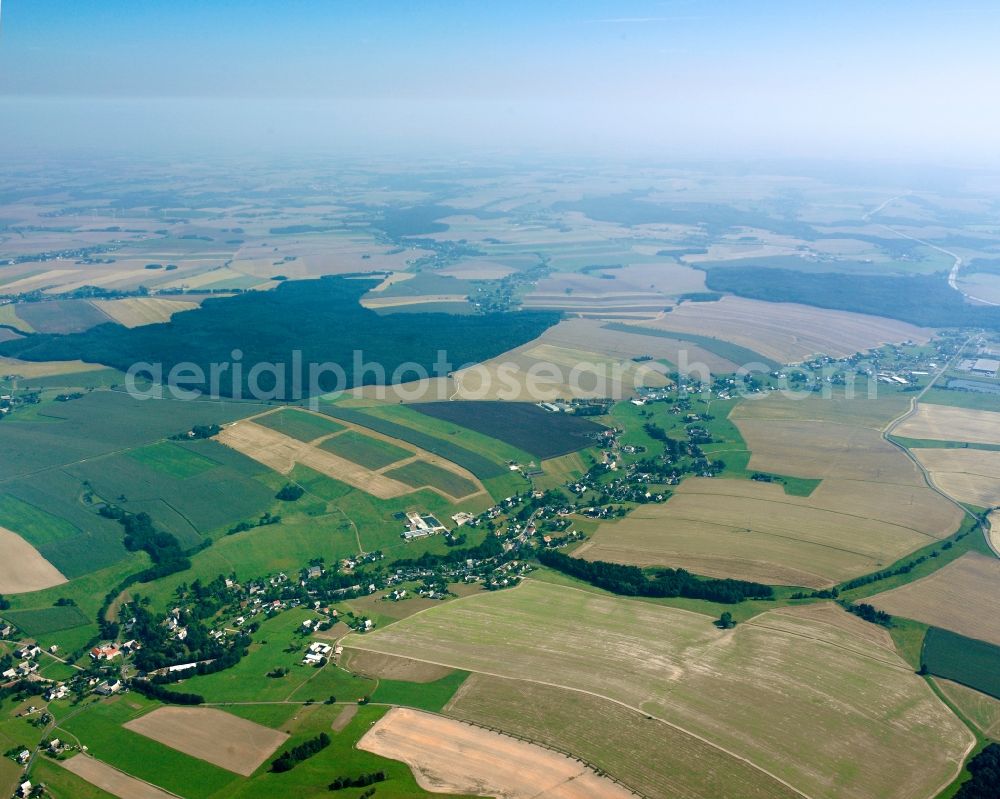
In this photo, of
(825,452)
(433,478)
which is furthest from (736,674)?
(825,452)

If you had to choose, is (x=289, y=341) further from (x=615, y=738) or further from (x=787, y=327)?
(x=615, y=738)

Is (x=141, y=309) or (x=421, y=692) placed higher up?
(x=141, y=309)

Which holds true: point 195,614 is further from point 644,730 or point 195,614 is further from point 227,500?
point 644,730

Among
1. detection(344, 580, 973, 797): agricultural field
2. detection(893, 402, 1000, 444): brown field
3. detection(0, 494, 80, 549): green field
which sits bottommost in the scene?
detection(344, 580, 973, 797): agricultural field

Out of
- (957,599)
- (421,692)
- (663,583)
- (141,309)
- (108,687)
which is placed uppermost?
(141,309)

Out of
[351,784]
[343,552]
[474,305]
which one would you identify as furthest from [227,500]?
[474,305]

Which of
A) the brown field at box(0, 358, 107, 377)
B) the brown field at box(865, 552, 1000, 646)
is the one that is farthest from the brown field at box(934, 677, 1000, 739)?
the brown field at box(0, 358, 107, 377)

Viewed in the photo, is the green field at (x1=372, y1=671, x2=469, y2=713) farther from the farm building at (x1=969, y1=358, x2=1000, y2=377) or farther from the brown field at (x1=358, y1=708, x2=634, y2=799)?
the farm building at (x1=969, y1=358, x2=1000, y2=377)

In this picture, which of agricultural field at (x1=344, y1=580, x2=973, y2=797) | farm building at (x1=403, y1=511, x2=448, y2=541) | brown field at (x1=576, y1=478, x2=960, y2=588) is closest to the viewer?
agricultural field at (x1=344, y1=580, x2=973, y2=797)

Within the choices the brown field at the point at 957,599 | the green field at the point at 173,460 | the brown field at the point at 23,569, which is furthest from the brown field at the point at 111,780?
the brown field at the point at 957,599
